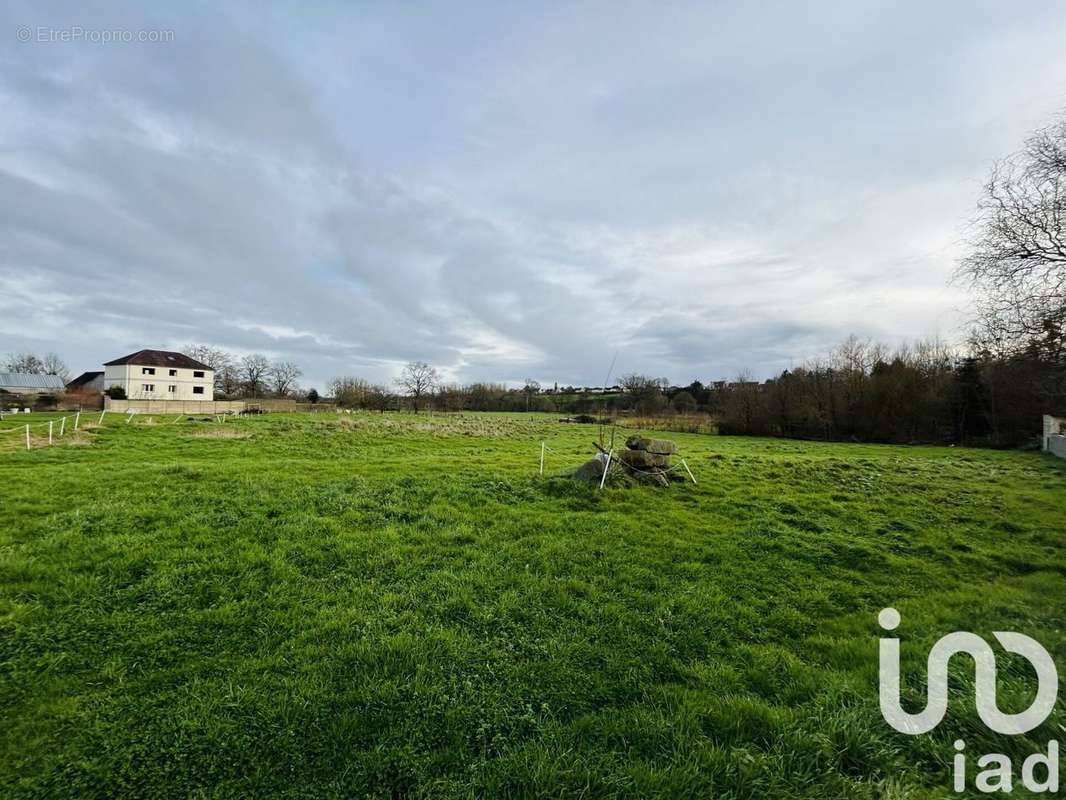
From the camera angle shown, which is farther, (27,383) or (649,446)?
(27,383)

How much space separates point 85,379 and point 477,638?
88.4m

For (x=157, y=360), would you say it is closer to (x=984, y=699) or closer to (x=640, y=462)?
(x=640, y=462)

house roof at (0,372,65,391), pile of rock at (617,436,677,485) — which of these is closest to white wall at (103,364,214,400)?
house roof at (0,372,65,391)

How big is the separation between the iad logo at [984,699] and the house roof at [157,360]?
235 ft

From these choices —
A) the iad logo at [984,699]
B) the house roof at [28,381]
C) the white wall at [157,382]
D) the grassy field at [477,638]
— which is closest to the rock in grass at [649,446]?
the grassy field at [477,638]

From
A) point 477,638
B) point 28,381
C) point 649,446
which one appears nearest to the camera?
point 477,638

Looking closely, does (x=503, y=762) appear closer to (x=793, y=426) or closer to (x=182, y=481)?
(x=182, y=481)

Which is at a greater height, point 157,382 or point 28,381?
point 28,381

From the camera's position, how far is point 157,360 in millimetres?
54000

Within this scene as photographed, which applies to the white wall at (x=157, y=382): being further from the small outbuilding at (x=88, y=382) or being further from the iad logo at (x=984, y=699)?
the iad logo at (x=984, y=699)

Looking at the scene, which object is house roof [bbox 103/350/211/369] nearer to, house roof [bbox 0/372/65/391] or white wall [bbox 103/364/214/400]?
white wall [bbox 103/364/214/400]

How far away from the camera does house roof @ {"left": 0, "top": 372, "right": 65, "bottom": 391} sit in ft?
200

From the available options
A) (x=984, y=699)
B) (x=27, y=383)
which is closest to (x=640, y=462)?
(x=984, y=699)

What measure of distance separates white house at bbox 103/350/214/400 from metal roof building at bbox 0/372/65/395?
1450 centimetres
